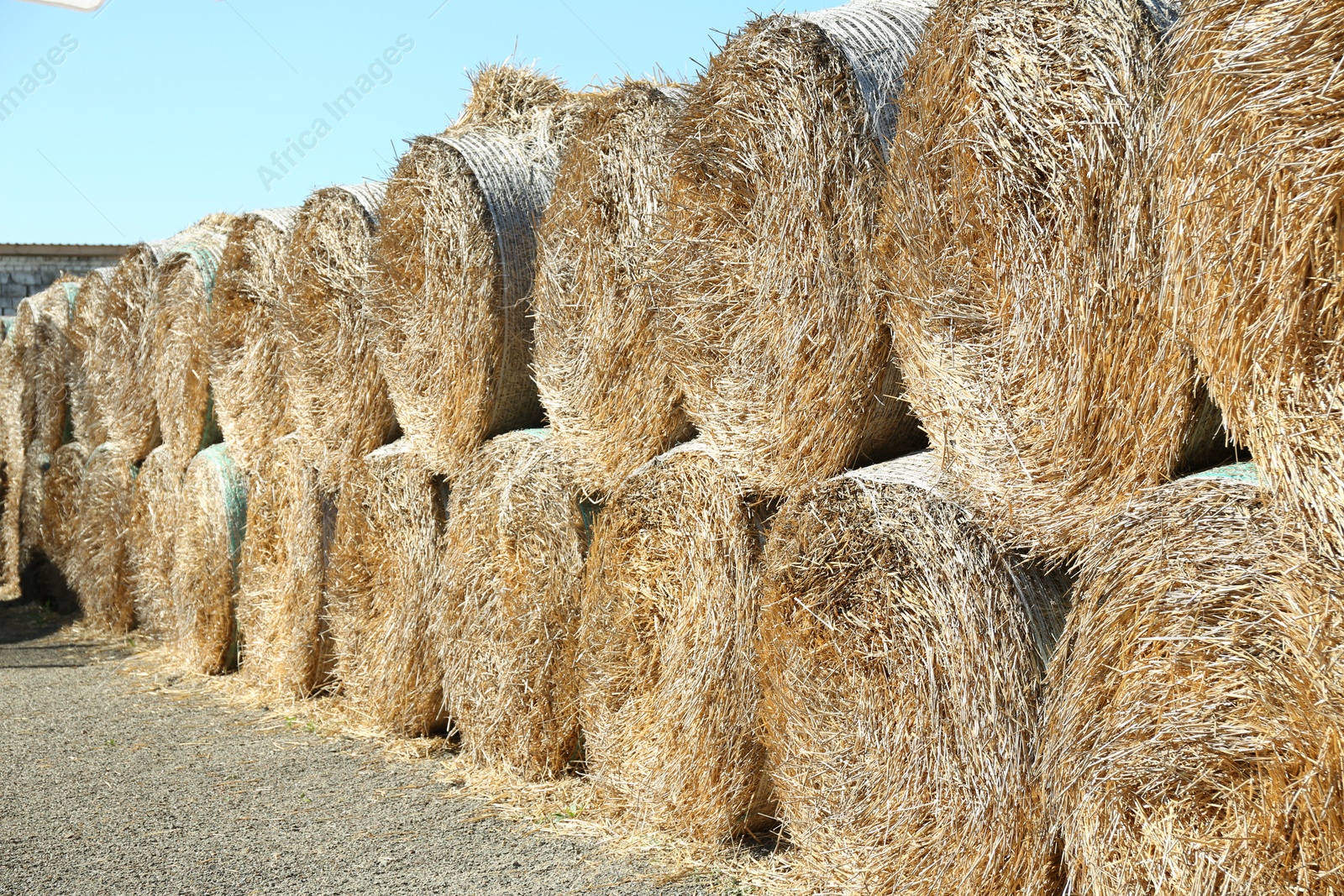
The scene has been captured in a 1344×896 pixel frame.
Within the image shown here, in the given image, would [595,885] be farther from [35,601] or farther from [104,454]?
[35,601]

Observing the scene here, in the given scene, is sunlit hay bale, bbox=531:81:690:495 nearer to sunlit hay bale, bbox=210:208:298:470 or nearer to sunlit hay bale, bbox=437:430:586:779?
sunlit hay bale, bbox=437:430:586:779

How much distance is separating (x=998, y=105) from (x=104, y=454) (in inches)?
268

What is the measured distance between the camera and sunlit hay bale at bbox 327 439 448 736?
459cm

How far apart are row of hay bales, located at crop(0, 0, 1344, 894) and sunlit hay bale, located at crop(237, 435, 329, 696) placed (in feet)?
0.24

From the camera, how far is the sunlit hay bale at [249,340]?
223 inches

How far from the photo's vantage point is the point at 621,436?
363 centimetres

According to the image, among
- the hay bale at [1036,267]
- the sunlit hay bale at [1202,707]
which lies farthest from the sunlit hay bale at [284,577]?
the sunlit hay bale at [1202,707]

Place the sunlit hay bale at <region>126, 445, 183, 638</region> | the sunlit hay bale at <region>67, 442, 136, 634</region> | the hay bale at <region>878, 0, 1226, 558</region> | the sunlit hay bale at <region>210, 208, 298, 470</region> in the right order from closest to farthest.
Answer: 1. the hay bale at <region>878, 0, 1226, 558</region>
2. the sunlit hay bale at <region>210, 208, 298, 470</region>
3. the sunlit hay bale at <region>126, 445, 183, 638</region>
4. the sunlit hay bale at <region>67, 442, 136, 634</region>

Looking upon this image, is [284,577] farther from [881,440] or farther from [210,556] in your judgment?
[881,440]

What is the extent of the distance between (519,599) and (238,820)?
1.17m

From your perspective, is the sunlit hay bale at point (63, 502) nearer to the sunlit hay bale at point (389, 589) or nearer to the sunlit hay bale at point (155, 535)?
the sunlit hay bale at point (155, 535)

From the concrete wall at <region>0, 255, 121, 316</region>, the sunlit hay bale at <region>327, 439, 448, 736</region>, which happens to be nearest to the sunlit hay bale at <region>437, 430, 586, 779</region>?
the sunlit hay bale at <region>327, 439, 448, 736</region>

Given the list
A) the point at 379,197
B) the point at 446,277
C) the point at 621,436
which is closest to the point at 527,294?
the point at 446,277

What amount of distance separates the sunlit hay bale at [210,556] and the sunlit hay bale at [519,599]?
215 cm
